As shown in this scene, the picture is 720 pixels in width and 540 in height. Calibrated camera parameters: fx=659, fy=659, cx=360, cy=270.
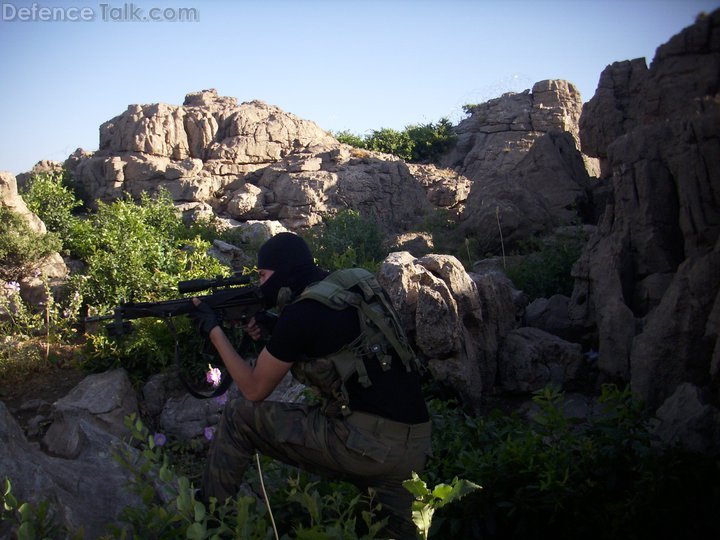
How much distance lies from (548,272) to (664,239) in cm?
267

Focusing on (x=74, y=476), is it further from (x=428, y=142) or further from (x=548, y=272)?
(x=428, y=142)

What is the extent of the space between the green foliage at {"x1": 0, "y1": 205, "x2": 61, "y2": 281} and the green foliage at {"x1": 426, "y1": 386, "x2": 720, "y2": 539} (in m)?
6.55

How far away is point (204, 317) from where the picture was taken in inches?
148

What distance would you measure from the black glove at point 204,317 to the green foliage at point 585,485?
1.57m

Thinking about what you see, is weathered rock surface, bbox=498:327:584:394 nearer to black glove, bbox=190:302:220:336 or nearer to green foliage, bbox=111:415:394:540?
green foliage, bbox=111:415:394:540

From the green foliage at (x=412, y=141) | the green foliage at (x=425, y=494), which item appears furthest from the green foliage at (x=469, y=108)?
the green foliage at (x=425, y=494)

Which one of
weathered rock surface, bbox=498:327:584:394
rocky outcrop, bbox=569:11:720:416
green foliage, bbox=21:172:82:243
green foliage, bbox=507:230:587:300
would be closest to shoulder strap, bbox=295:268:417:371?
rocky outcrop, bbox=569:11:720:416

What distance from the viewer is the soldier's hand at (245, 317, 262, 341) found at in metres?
3.98

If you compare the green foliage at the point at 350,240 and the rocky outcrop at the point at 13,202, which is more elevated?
the rocky outcrop at the point at 13,202

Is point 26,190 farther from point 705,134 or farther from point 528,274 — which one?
point 705,134

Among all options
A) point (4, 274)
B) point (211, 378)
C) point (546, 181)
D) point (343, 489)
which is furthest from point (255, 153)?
point (343, 489)

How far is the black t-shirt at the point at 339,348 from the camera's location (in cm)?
327

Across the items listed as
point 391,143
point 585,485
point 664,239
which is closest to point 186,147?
point 391,143

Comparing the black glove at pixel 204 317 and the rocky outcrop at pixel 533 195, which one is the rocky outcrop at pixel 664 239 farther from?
the rocky outcrop at pixel 533 195
